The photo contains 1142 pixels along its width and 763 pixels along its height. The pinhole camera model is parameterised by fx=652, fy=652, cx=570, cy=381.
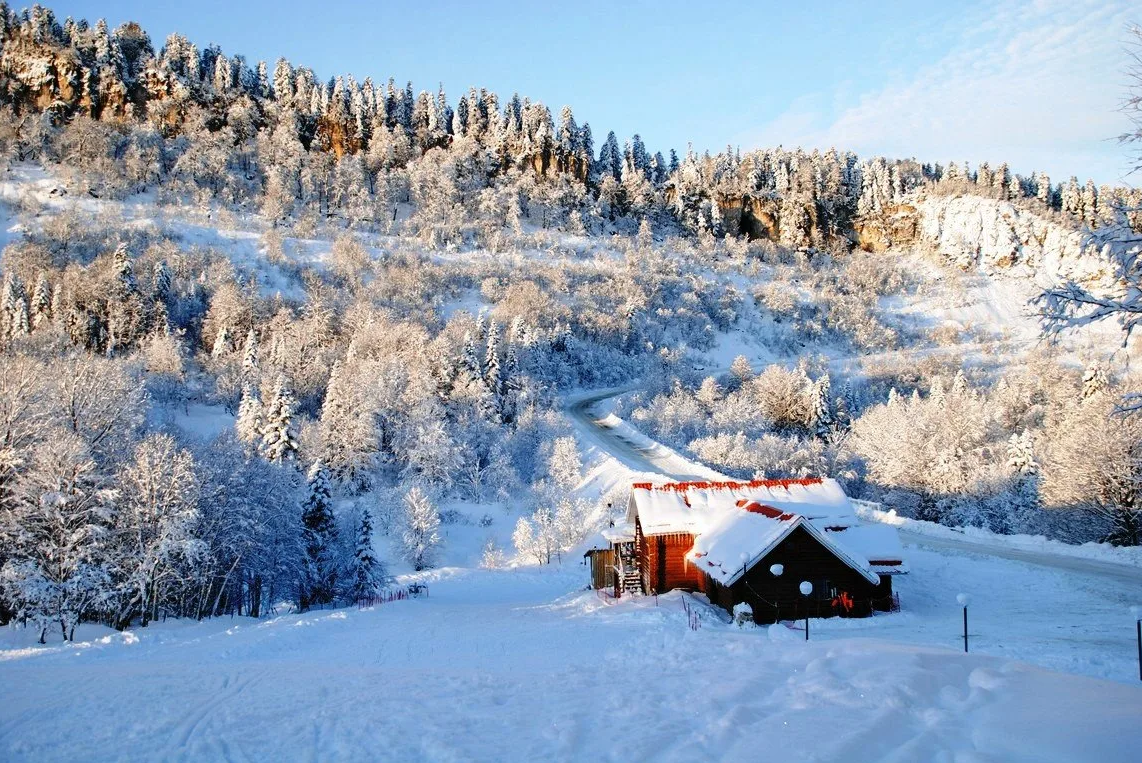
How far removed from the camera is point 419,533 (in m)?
38.2

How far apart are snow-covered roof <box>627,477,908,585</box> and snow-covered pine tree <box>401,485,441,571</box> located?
15828mm

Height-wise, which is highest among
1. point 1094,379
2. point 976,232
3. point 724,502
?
point 976,232

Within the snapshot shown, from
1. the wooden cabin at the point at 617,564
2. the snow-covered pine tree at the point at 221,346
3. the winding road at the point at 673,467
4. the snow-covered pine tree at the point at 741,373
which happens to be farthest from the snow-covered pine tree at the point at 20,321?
the snow-covered pine tree at the point at 741,373

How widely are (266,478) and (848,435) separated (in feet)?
150

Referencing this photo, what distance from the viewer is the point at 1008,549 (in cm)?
2489

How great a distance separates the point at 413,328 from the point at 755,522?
49114 mm

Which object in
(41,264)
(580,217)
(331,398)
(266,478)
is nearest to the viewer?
(266,478)

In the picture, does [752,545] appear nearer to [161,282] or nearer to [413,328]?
[413,328]

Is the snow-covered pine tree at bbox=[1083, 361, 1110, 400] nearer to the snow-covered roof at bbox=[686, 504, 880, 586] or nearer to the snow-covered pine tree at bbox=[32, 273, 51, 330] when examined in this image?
the snow-covered roof at bbox=[686, 504, 880, 586]

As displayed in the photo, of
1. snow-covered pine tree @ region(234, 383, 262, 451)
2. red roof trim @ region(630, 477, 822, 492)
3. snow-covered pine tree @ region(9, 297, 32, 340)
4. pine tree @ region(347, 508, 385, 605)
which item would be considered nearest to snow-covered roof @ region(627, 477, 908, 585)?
red roof trim @ region(630, 477, 822, 492)

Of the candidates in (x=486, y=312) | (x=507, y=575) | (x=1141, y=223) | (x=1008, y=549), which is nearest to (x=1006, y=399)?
(x=1008, y=549)

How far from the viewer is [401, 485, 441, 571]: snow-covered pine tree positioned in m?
38.0

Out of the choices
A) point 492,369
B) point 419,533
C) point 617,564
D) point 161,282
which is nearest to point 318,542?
point 419,533

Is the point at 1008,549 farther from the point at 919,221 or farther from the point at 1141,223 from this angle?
the point at 919,221
